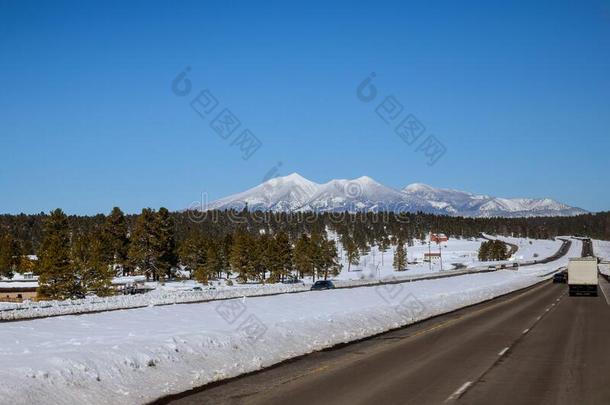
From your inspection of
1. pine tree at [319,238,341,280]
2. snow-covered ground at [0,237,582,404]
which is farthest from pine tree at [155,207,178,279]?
snow-covered ground at [0,237,582,404]

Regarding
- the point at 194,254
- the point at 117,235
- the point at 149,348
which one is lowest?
the point at 149,348

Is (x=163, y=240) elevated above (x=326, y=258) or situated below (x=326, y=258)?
above

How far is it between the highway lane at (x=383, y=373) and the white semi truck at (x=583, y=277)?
31.2 m

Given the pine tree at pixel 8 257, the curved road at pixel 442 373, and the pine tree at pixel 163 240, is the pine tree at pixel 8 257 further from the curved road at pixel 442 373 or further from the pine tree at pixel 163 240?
the curved road at pixel 442 373

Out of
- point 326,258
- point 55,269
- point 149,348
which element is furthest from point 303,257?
point 149,348

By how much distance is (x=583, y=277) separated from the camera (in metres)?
51.6

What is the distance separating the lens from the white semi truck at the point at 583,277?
5106 centimetres

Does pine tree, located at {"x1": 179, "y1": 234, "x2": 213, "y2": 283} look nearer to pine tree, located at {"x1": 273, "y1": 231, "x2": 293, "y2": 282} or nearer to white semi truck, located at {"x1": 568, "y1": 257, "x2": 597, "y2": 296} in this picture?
pine tree, located at {"x1": 273, "y1": 231, "x2": 293, "y2": 282}

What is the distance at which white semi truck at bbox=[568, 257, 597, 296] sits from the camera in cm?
5106

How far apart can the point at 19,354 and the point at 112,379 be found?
293 centimetres

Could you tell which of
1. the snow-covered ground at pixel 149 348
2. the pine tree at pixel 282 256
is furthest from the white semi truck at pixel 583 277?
the pine tree at pixel 282 256

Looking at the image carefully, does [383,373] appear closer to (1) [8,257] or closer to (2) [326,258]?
(2) [326,258]

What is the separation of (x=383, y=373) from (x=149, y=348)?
16.9 feet

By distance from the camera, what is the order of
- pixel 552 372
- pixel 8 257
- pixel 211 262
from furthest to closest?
pixel 8 257 < pixel 211 262 < pixel 552 372
